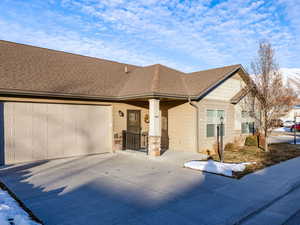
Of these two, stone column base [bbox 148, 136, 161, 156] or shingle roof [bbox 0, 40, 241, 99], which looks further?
stone column base [bbox 148, 136, 161, 156]

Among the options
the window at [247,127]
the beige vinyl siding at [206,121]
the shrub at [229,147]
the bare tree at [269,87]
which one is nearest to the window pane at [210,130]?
the beige vinyl siding at [206,121]

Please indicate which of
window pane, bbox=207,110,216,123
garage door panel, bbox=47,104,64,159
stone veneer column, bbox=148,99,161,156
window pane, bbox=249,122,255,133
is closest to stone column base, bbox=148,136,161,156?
stone veneer column, bbox=148,99,161,156

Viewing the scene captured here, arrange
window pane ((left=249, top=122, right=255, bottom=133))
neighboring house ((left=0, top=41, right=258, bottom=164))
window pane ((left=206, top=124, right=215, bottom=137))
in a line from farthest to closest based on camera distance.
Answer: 1. window pane ((left=249, top=122, right=255, bottom=133))
2. window pane ((left=206, top=124, right=215, bottom=137))
3. neighboring house ((left=0, top=41, right=258, bottom=164))

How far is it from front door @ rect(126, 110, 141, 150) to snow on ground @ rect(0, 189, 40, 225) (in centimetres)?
771

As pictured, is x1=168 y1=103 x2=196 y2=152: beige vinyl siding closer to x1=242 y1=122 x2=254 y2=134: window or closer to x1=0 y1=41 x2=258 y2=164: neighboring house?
x1=0 y1=41 x2=258 y2=164: neighboring house

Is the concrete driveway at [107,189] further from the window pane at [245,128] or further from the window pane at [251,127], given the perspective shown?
the window pane at [251,127]

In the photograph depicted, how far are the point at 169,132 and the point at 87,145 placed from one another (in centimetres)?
457

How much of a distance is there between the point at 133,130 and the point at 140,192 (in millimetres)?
6902

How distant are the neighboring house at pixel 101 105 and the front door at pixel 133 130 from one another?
56 mm

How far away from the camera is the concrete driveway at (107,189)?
4.30m

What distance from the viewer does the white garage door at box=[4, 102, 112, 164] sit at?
8.56 m

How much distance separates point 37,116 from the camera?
9.15m

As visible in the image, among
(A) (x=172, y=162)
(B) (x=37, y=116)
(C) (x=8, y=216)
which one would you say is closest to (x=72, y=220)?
(C) (x=8, y=216)

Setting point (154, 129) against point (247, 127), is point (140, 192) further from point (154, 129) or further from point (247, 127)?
point (247, 127)
